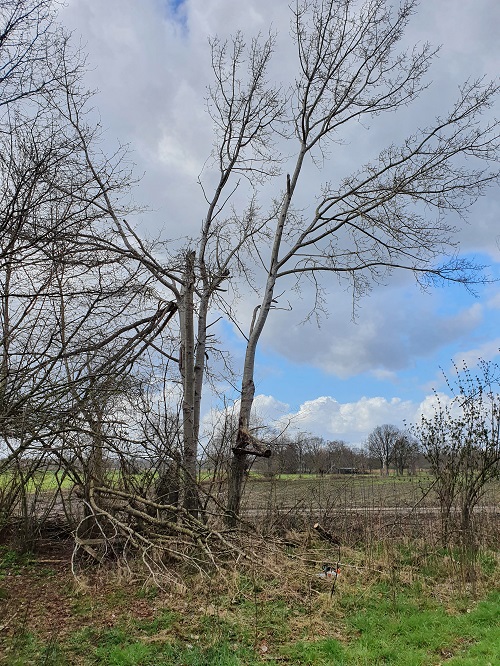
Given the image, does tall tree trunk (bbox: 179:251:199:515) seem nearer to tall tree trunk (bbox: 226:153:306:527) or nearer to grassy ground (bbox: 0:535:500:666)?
tall tree trunk (bbox: 226:153:306:527)

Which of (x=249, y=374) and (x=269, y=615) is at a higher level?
(x=249, y=374)

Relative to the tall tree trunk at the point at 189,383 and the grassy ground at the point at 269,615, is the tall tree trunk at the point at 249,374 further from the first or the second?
the grassy ground at the point at 269,615

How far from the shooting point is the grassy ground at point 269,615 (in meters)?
4.94

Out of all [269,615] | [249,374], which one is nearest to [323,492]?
[249,374]

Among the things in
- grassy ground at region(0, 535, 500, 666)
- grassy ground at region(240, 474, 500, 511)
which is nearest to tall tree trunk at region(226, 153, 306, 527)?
grassy ground at region(240, 474, 500, 511)

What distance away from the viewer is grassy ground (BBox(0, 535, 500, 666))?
16.2 ft

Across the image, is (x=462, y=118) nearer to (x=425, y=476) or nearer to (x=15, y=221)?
(x=425, y=476)

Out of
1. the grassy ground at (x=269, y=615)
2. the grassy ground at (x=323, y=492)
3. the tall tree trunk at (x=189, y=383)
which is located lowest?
the grassy ground at (x=269, y=615)

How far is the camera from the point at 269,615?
6.00 meters

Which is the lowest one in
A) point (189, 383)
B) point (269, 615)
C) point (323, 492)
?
point (269, 615)

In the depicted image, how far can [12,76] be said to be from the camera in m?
4.81

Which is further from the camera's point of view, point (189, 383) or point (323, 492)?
point (323, 492)

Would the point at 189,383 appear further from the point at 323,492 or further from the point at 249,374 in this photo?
the point at 323,492

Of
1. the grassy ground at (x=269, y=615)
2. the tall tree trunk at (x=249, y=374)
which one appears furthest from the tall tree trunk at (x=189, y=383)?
the grassy ground at (x=269, y=615)
